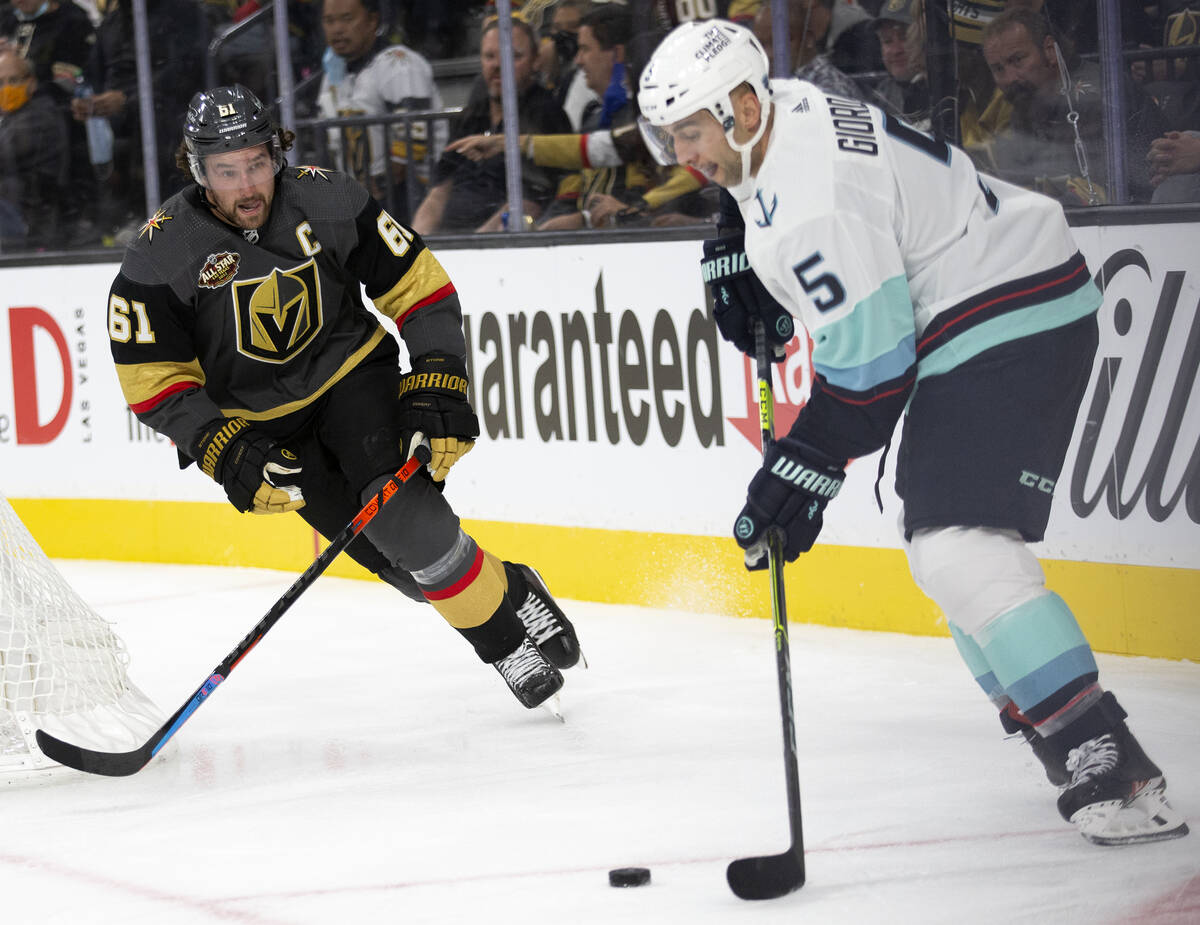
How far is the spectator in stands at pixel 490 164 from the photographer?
4.69 m

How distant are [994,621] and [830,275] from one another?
20.5 inches

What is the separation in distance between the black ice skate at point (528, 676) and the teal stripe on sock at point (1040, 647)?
1156 mm

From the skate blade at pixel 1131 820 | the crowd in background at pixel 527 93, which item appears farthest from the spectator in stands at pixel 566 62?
the skate blade at pixel 1131 820

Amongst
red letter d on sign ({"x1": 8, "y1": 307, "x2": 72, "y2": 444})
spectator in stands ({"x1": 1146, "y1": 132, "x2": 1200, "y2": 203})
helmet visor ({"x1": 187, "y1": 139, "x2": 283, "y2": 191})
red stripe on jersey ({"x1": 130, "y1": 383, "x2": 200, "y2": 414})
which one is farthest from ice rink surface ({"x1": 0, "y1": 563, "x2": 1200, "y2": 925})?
red letter d on sign ({"x1": 8, "y1": 307, "x2": 72, "y2": 444})

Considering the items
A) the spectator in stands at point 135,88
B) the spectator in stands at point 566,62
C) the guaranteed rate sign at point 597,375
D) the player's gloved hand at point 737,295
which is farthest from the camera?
the spectator in stands at point 135,88

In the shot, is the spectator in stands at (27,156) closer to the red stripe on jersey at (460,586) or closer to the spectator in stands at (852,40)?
the spectator in stands at (852,40)

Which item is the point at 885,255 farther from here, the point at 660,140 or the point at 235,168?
the point at 235,168

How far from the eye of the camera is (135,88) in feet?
18.7

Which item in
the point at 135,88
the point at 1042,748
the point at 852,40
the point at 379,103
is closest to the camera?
the point at 1042,748

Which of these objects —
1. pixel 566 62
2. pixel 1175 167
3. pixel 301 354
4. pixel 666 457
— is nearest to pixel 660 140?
pixel 301 354

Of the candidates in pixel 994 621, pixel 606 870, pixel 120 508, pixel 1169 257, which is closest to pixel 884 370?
pixel 994 621

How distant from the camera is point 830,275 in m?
2.14

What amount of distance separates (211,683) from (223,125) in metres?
0.94

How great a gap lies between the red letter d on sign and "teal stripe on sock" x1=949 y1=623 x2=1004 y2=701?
392 centimetres
